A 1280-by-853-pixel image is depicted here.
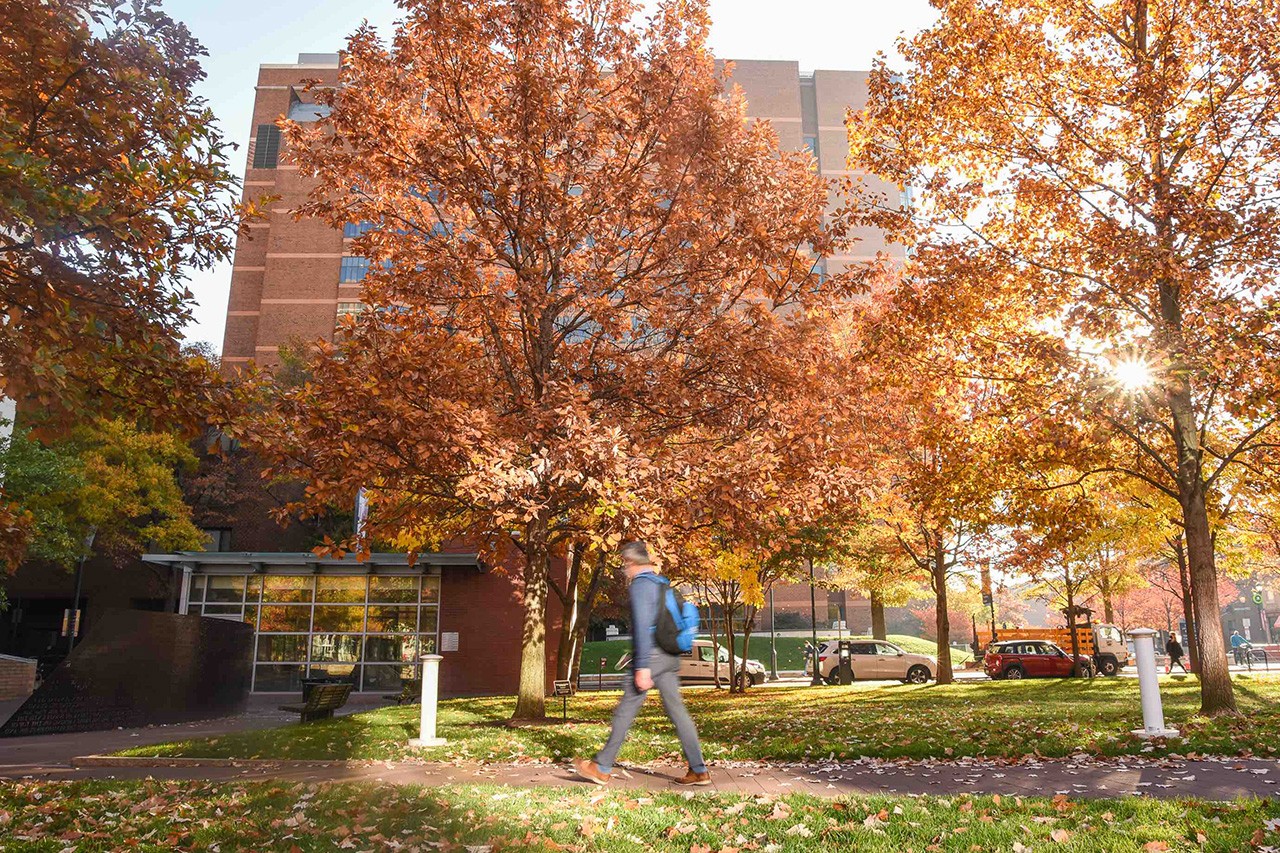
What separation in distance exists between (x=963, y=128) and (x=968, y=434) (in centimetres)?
477

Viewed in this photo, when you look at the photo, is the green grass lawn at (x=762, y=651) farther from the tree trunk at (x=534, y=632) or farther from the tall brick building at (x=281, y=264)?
the tree trunk at (x=534, y=632)

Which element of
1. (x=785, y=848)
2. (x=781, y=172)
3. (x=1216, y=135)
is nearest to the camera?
(x=785, y=848)

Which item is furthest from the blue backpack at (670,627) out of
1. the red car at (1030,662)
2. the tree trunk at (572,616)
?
the red car at (1030,662)

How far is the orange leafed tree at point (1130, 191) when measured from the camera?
1142 centimetres

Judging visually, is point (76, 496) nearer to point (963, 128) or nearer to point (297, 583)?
point (297, 583)

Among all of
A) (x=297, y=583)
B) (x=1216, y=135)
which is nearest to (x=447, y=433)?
(x=1216, y=135)

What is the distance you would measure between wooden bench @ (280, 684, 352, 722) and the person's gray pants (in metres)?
10.1

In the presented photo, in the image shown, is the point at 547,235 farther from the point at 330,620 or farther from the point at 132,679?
the point at 330,620

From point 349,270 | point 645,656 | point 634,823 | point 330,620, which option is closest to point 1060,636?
point 330,620

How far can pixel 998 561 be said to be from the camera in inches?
1166

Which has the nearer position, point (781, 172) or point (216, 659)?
point (781, 172)

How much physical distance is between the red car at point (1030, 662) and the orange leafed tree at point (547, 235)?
64.3 feet

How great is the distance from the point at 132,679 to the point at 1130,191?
19055 mm

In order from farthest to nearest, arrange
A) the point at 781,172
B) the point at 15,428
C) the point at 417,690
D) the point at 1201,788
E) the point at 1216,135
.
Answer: the point at 15,428 → the point at 417,690 → the point at 781,172 → the point at 1216,135 → the point at 1201,788
